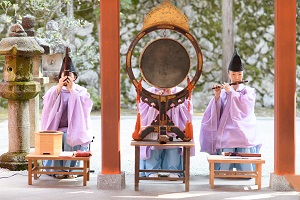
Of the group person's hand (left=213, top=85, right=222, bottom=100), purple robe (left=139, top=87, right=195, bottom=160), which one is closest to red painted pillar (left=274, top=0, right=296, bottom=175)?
person's hand (left=213, top=85, right=222, bottom=100)

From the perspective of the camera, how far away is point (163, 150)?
7.46 meters

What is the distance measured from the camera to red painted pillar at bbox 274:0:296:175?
21.7 feet

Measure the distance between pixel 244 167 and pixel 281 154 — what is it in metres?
0.82

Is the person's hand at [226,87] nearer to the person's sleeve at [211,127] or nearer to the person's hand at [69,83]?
the person's sleeve at [211,127]

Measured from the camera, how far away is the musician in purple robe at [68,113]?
7449 mm

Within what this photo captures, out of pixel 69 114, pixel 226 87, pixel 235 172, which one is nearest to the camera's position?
pixel 235 172

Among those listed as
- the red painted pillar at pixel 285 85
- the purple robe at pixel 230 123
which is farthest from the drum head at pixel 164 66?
the red painted pillar at pixel 285 85

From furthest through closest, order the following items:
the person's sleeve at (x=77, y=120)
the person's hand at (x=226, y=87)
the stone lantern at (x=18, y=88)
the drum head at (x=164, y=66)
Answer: the stone lantern at (x=18, y=88), the person's sleeve at (x=77, y=120), the person's hand at (x=226, y=87), the drum head at (x=164, y=66)

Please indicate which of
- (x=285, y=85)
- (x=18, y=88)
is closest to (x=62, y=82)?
(x=18, y=88)

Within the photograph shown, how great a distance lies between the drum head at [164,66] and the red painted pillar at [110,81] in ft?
1.13

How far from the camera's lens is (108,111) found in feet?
22.4

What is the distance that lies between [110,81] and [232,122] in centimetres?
173

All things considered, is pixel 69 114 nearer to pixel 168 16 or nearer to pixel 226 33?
pixel 168 16

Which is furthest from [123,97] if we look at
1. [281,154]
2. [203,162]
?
[281,154]
